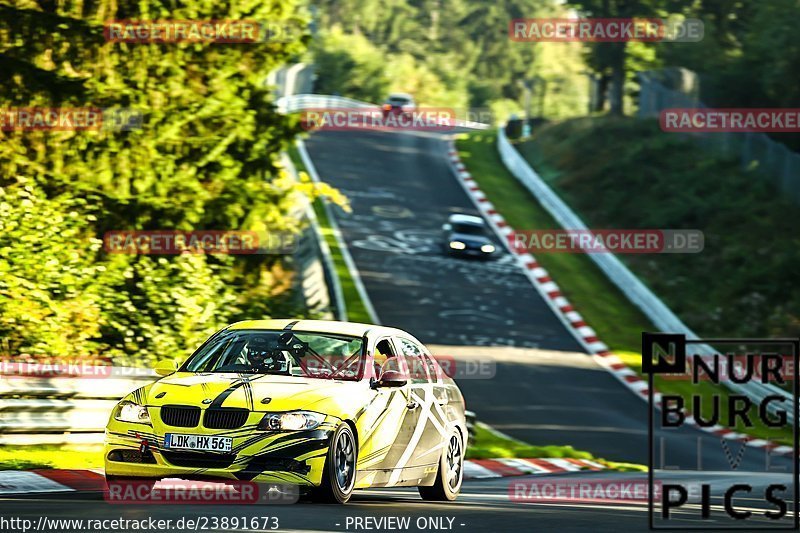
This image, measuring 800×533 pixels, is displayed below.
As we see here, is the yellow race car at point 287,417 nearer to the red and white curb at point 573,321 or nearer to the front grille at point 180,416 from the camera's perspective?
the front grille at point 180,416

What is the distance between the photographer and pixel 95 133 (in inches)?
788

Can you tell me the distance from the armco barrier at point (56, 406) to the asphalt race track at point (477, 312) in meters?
10.9

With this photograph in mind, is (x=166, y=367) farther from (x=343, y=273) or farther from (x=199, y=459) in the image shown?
(x=343, y=273)

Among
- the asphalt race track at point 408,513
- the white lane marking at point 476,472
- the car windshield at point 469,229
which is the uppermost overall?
the asphalt race track at point 408,513

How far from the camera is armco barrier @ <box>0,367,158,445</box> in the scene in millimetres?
13344

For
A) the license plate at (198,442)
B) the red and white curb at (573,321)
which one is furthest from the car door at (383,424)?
the red and white curb at (573,321)

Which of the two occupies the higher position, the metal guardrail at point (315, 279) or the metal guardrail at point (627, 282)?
the metal guardrail at point (315, 279)

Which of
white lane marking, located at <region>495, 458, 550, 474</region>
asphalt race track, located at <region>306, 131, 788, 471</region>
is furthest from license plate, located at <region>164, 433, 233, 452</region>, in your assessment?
asphalt race track, located at <region>306, 131, 788, 471</region>

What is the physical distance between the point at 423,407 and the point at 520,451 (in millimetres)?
10604

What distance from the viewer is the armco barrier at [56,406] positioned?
43.8 feet

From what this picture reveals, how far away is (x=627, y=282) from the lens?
1544 inches

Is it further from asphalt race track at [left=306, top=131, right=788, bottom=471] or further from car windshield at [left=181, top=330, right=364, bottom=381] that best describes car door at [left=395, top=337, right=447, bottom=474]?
asphalt race track at [left=306, top=131, right=788, bottom=471]

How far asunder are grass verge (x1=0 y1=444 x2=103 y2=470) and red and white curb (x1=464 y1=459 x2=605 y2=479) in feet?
17.3

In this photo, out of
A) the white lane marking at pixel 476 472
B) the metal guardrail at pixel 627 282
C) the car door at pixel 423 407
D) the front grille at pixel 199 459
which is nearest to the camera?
the front grille at pixel 199 459
